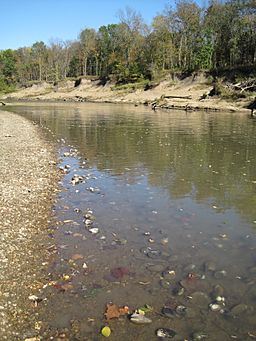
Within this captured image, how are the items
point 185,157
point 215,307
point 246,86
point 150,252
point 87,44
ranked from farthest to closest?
point 87,44
point 246,86
point 185,157
point 150,252
point 215,307

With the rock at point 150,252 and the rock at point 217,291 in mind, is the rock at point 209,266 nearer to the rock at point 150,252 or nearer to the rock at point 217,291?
the rock at point 217,291

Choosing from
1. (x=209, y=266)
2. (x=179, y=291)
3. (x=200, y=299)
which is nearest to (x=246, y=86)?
(x=209, y=266)

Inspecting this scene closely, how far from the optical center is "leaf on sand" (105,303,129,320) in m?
6.80

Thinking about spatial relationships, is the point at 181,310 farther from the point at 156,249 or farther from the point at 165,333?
the point at 156,249

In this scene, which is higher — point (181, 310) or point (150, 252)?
point (150, 252)

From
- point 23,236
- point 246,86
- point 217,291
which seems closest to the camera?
point 217,291

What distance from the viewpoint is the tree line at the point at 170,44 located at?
91625mm

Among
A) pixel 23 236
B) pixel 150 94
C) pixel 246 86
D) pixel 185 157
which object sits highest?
pixel 246 86

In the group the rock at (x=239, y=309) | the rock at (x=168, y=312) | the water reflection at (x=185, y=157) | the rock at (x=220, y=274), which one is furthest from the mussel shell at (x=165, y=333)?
the water reflection at (x=185, y=157)

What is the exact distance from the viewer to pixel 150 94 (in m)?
90.4

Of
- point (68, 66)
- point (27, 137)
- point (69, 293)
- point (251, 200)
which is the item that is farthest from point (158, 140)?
point (68, 66)

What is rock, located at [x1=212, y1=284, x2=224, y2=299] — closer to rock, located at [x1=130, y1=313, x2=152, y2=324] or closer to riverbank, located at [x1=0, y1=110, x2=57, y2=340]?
rock, located at [x1=130, y1=313, x2=152, y2=324]

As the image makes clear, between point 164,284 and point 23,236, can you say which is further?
point 23,236

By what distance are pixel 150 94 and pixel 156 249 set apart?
83.6 meters
